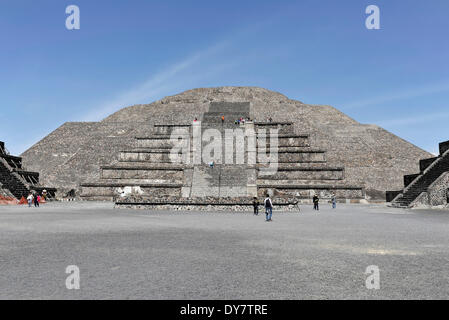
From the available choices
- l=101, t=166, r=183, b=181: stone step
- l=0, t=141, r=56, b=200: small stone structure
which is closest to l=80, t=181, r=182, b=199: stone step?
l=101, t=166, r=183, b=181: stone step

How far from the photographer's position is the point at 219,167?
27734mm

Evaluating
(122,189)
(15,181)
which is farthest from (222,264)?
(15,181)

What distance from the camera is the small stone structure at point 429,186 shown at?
20691 millimetres

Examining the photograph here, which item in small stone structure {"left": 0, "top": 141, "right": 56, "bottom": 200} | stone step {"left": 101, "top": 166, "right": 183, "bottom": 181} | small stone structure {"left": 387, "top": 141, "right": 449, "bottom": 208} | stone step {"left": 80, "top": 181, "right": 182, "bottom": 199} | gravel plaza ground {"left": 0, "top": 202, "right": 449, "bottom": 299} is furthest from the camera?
stone step {"left": 101, "top": 166, "right": 183, "bottom": 181}

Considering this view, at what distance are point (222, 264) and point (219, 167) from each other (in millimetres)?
21998

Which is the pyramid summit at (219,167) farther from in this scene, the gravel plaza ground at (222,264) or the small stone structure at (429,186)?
the gravel plaza ground at (222,264)

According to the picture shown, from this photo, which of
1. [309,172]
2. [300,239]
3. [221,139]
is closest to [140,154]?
[221,139]

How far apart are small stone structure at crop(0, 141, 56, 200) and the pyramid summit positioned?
9.62 ft

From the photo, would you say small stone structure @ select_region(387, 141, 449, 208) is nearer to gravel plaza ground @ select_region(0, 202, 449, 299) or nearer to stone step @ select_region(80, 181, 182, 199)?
gravel plaza ground @ select_region(0, 202, 449, 299)

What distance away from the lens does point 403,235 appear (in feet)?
30.4

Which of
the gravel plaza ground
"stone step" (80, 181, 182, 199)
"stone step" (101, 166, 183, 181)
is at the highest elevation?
"stone step" (101, 166, 183, 181)

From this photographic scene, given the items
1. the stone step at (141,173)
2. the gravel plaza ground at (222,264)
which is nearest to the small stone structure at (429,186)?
the gravel plaza ground at (222,264)

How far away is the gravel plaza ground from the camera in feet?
14.1

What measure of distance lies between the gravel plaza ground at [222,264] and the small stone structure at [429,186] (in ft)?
41.1
